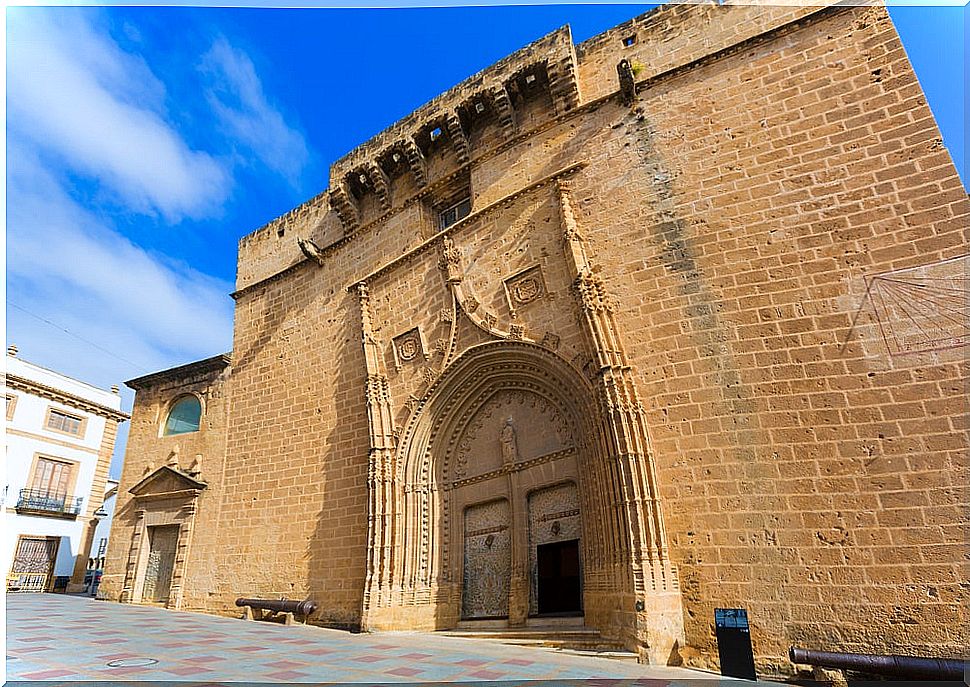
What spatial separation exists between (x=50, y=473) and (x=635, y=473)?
21399 mm

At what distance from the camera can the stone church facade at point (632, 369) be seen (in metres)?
5.49

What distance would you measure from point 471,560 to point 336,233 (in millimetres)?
7008

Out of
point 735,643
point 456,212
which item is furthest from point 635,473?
point 456,212

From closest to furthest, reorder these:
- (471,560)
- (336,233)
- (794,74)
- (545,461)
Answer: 1. (794,74)
2. (545,461)
3. (471,560)
4. (336,233)

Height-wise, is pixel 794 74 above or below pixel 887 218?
above

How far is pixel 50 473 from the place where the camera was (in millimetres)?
19812

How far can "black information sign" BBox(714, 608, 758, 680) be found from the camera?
486cm

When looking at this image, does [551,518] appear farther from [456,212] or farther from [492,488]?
[456,212]

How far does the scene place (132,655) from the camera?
4902 mm

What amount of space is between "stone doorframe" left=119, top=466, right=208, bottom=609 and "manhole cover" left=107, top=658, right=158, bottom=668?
7305mm

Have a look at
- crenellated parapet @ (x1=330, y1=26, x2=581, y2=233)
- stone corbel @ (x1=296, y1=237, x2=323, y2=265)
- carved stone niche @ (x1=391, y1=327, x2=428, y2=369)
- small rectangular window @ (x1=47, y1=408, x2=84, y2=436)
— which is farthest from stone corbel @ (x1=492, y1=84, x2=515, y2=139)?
small rectangular window @ (x1=47, y1=408, x2=84, y2=436)

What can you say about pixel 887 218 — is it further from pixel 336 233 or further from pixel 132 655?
pixel 336 233

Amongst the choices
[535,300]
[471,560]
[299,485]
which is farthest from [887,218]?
[299,485]

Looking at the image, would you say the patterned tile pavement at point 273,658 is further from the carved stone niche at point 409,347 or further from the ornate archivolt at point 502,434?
the carved stone niche at point 409,347
